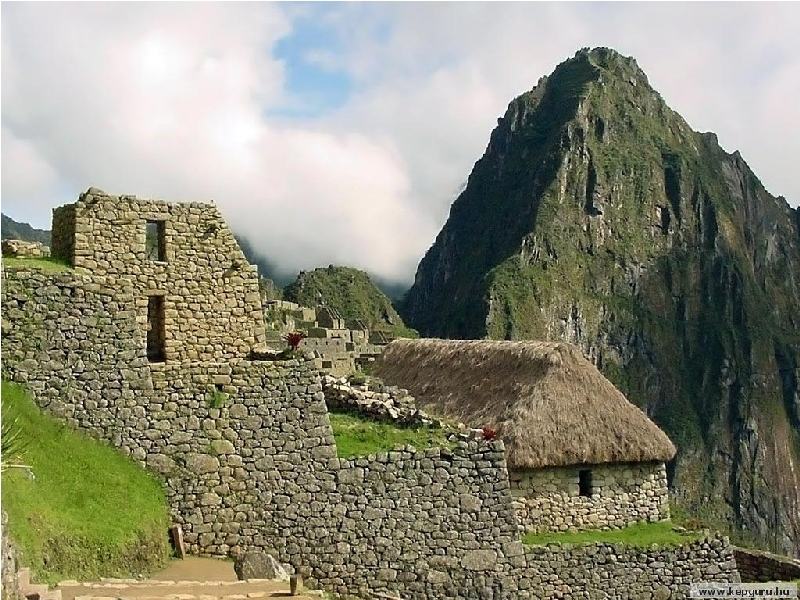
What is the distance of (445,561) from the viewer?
41.2ft

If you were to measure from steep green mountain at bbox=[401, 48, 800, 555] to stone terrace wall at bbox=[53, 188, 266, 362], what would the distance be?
12884 cm

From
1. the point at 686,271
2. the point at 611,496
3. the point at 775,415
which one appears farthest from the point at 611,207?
the point at 611,496

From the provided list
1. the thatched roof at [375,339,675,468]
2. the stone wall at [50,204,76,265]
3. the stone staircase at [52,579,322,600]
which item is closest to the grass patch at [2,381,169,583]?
the stone staircase at [52,579,322,600]

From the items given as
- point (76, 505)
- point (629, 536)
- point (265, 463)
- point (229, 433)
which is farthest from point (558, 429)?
point (76, 505)

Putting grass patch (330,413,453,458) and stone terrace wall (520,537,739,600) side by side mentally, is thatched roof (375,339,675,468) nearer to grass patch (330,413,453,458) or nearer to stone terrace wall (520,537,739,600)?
stone terrace wall (520,537,739,600)

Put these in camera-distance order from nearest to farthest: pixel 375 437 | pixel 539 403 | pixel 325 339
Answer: pixel 375 437 < pixel 539 403 < pixel 325 339

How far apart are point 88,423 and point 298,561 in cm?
342

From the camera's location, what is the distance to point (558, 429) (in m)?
18.3

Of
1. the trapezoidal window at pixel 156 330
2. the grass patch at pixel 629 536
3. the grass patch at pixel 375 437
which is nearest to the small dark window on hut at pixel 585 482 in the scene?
the grass patch at pixel 629 536

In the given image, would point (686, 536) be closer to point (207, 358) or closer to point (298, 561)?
point (298, 561)

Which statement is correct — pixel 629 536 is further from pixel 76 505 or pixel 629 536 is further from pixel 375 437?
pixel 76 505

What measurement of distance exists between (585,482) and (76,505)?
10.8m

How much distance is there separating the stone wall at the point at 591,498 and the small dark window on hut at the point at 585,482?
2.7 inches

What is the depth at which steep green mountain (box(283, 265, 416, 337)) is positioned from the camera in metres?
76.5
